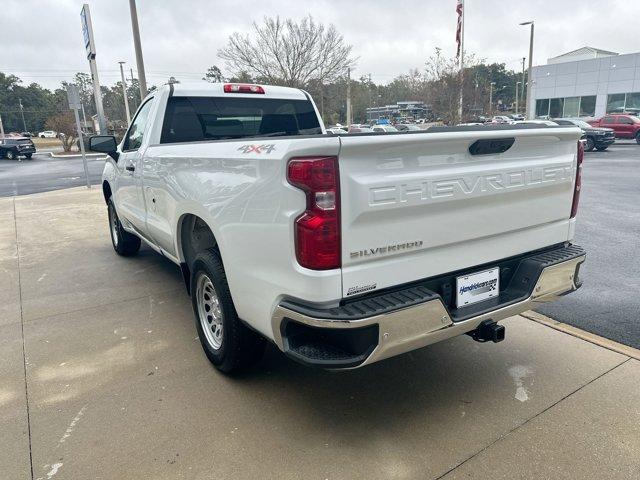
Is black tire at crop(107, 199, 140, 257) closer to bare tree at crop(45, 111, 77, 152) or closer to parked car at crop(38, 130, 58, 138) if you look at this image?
bare tree at crop(45, 111, 77, 152)

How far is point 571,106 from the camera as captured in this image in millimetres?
42250

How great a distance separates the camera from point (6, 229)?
889 centimetres

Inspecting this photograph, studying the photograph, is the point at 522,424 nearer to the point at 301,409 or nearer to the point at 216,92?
the point at 301,409

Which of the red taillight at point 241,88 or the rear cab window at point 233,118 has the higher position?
the red taillight at point 241,88

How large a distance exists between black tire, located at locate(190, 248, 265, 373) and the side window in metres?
2.08

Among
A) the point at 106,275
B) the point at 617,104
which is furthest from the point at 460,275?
the point at 617,104

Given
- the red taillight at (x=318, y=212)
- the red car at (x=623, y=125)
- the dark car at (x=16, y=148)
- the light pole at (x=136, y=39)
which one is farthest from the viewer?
the dark car at (x=16, y=148)

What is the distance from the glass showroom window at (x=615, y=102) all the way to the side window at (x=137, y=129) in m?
43.0

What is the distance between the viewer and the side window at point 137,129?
479 cm

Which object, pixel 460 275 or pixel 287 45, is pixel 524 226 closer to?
pixel 460 275

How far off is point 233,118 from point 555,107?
45529 mm

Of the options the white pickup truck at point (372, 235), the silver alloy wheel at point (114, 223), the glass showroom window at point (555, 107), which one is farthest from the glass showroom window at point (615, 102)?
the white pickup truck at point (372, 235)

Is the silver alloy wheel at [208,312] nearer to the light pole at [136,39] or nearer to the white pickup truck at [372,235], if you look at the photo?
the white pickup truck at [372,235]

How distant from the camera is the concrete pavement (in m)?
2.46
